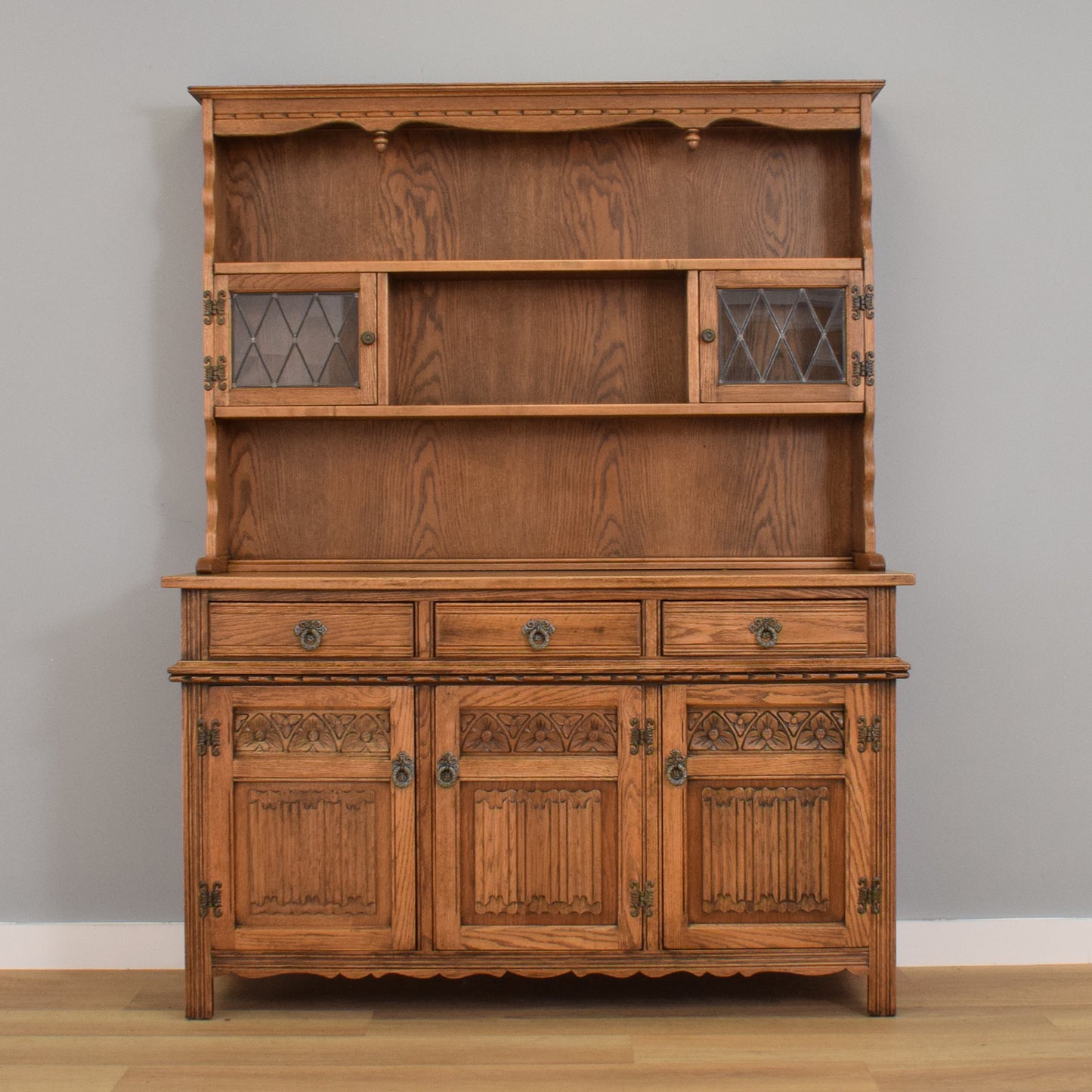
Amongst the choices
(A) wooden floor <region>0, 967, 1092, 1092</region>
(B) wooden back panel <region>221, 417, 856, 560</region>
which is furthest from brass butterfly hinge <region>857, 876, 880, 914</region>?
(B) wooden back panel <region>221, 417, 856, 560</region>

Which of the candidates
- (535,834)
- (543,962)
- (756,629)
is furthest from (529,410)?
(543,962)

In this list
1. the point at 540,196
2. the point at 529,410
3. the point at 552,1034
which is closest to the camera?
the point at 552,1034

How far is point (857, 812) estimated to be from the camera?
7.45 feet

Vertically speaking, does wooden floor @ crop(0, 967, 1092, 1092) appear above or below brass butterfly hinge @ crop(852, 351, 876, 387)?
below

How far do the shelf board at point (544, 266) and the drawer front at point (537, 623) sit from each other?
2.72ft

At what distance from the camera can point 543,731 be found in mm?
2289

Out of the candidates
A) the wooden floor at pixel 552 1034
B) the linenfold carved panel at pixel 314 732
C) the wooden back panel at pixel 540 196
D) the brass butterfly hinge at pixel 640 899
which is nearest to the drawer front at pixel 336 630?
the linenfold carved panel at pixel 314 732

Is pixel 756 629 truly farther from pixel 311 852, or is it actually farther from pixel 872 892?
pixel 311 852

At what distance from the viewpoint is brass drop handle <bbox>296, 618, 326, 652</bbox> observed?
2270 millimetres

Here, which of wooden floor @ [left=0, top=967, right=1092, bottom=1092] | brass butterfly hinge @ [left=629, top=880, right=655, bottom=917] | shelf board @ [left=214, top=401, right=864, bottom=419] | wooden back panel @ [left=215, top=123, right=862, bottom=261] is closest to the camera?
wooden floor @ [left=0, top=967, right=1092, bottom=1092]

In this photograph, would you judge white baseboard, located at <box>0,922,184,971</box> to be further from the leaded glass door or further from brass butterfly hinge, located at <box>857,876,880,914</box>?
brass butterfly hinge, located at <box>857,876,880,914</box>

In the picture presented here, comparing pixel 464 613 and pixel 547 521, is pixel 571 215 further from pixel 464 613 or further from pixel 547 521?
pixel 464 613

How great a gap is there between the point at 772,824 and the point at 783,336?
1.16m

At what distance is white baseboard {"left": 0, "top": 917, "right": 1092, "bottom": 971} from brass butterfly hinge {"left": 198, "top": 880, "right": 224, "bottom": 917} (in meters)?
0.47
